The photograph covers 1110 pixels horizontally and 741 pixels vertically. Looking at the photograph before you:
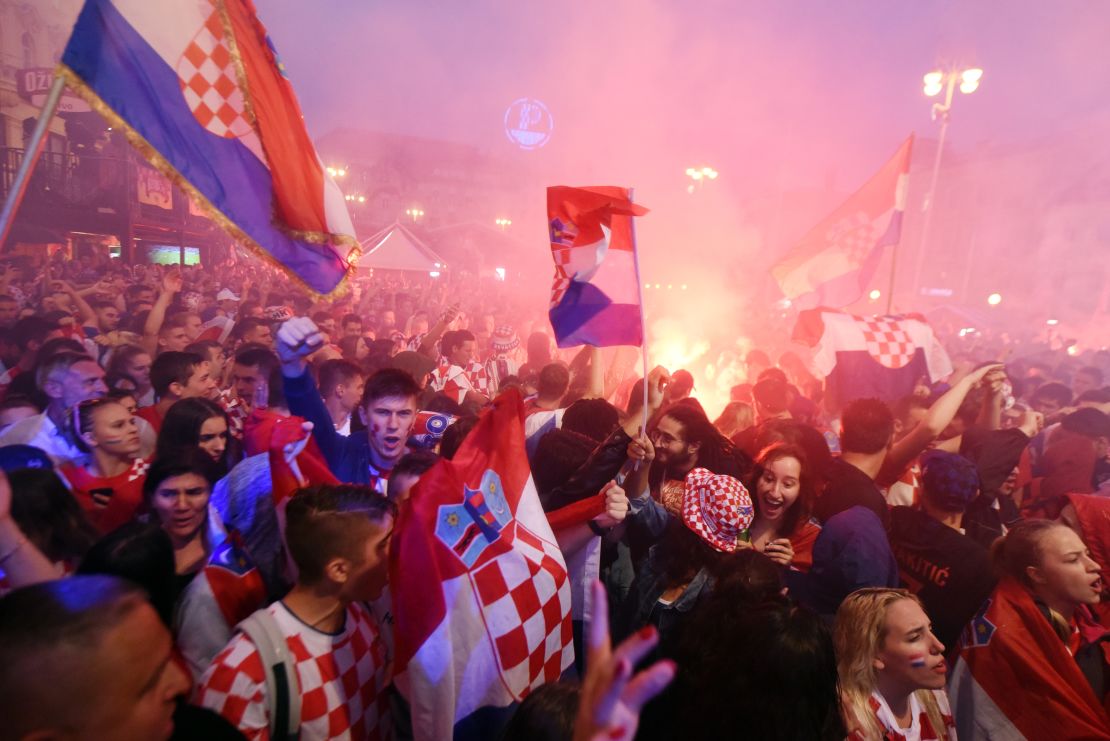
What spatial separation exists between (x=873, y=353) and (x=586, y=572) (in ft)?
17.4

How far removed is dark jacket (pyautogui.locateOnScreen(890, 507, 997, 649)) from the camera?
126 inches

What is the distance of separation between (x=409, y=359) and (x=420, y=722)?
16.7 feet

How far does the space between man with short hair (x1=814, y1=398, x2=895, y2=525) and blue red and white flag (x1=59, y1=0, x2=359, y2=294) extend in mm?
3597

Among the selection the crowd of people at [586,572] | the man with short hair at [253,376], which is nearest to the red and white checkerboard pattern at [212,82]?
the crowd of people at [586,572]

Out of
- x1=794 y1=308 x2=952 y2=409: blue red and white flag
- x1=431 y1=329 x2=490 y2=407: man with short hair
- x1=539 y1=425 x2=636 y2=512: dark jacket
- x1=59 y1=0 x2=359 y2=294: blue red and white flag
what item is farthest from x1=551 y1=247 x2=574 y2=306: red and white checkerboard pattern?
x1=794 y1=308 x2=952 y2=409: blue red and white flag

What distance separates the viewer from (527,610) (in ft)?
8.10

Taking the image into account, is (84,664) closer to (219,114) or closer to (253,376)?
(219,114)

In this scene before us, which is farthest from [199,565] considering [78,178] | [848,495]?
[78,178]

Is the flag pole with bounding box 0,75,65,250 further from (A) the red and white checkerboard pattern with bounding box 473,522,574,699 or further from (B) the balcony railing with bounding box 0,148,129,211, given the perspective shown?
(B) the balcony railing with bounding box 0,148,129,211

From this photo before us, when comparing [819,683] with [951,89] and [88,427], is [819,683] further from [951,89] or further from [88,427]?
[951,89]

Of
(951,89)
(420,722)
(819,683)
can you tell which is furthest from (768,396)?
(951,89)

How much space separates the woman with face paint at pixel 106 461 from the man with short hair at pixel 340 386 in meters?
1.80

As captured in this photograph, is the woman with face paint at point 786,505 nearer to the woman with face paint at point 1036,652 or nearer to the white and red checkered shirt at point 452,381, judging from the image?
the woman with face paint at point 1036,652

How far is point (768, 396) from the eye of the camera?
6.11 meters
